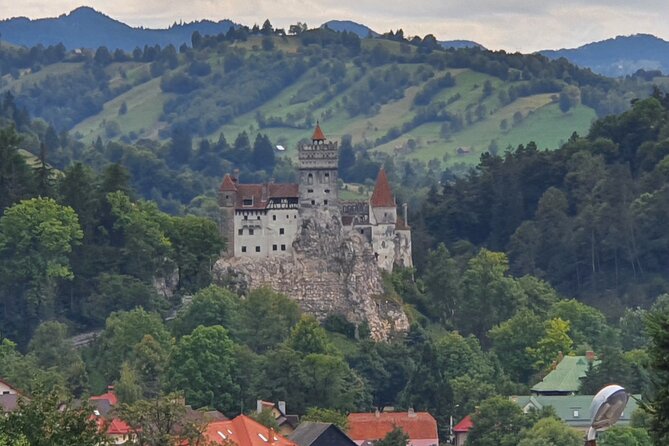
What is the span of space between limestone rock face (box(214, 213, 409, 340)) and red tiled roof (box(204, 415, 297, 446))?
960 inches

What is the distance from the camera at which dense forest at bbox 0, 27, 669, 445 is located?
97812mm

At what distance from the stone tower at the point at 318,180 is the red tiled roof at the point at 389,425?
1412cm

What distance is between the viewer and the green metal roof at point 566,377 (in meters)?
100

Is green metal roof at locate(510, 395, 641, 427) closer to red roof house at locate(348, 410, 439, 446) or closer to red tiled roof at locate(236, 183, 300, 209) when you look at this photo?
red roof house at locate(348, 410, 439, 446)

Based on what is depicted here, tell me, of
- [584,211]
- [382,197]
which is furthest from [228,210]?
[584,211]

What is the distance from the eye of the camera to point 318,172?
354 ft

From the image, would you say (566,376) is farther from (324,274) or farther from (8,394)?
(8,394)

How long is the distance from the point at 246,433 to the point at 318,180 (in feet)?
95.8

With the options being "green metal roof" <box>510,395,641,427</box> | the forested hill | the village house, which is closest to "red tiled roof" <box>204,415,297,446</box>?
the village house

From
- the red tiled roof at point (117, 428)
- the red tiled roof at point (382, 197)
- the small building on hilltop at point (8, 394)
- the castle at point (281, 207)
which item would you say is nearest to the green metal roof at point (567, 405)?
the castle at point (281, 207)

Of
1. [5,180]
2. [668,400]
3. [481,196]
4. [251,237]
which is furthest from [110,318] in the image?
[668,400]

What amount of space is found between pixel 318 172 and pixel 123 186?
1574cm

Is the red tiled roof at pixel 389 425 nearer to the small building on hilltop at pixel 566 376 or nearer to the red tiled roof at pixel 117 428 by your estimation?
the small building on hilltop at pixel 566 376

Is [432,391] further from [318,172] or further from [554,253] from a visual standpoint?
[554,253]
